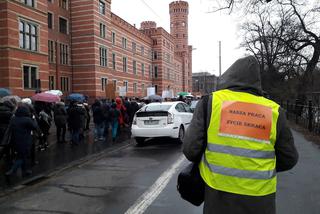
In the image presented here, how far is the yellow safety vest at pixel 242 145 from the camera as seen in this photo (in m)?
2.62

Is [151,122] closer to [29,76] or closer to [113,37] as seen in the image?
[29,76]

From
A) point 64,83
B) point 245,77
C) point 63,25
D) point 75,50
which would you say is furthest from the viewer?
point 75,50

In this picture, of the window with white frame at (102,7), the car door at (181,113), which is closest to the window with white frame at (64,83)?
the window with white frame at (102,7)

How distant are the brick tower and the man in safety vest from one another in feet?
323

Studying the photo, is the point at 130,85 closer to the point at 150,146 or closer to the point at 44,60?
the point at 44,60

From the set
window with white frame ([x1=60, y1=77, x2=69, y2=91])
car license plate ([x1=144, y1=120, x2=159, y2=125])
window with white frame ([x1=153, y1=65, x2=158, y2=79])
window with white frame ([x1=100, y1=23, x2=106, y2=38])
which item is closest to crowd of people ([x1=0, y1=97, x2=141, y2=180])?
car license plate ([x1=144, y1=120, x2=159, y2=125])

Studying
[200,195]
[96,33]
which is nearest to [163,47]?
[96,33]

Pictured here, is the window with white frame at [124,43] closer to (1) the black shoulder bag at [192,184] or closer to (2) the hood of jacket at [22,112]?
(2) the hood of jacket at [22,112]

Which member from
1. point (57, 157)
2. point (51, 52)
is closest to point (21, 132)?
point (57, 157)

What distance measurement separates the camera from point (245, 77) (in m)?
2.81

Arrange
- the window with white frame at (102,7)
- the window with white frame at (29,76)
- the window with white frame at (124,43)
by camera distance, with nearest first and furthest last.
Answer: the window with white frame at (29,76), the window with white frame at (102,7), the window with white frame at (124,43)

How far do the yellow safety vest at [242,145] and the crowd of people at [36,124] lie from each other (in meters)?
6.24

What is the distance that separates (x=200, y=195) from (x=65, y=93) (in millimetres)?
43383

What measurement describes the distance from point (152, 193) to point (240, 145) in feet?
13.7
